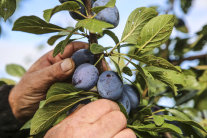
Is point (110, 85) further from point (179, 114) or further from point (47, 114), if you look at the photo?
point (179, 114)

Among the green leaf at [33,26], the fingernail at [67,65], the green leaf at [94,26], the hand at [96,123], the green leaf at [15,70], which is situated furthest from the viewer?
the green leaf at [15,70]

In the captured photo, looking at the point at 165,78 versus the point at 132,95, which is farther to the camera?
the point at 132,95

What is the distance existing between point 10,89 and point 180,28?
139cm

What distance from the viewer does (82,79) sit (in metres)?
0.63

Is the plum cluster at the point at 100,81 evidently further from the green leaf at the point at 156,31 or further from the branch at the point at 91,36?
the green leaf at the point at 156,31

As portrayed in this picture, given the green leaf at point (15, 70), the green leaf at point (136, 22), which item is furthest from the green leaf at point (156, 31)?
the green leaf at point (15, 70)

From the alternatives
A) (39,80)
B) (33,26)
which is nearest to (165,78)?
(33,26)

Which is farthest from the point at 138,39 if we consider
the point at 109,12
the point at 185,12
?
the point at 185,12

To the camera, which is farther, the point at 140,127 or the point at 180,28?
the point at 180,28

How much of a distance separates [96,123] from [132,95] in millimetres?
184

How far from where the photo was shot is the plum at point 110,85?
62 centimetres

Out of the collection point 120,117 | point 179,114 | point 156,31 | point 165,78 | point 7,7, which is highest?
point 7,7

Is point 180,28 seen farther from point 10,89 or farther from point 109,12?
point 10,89

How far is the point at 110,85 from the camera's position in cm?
62
